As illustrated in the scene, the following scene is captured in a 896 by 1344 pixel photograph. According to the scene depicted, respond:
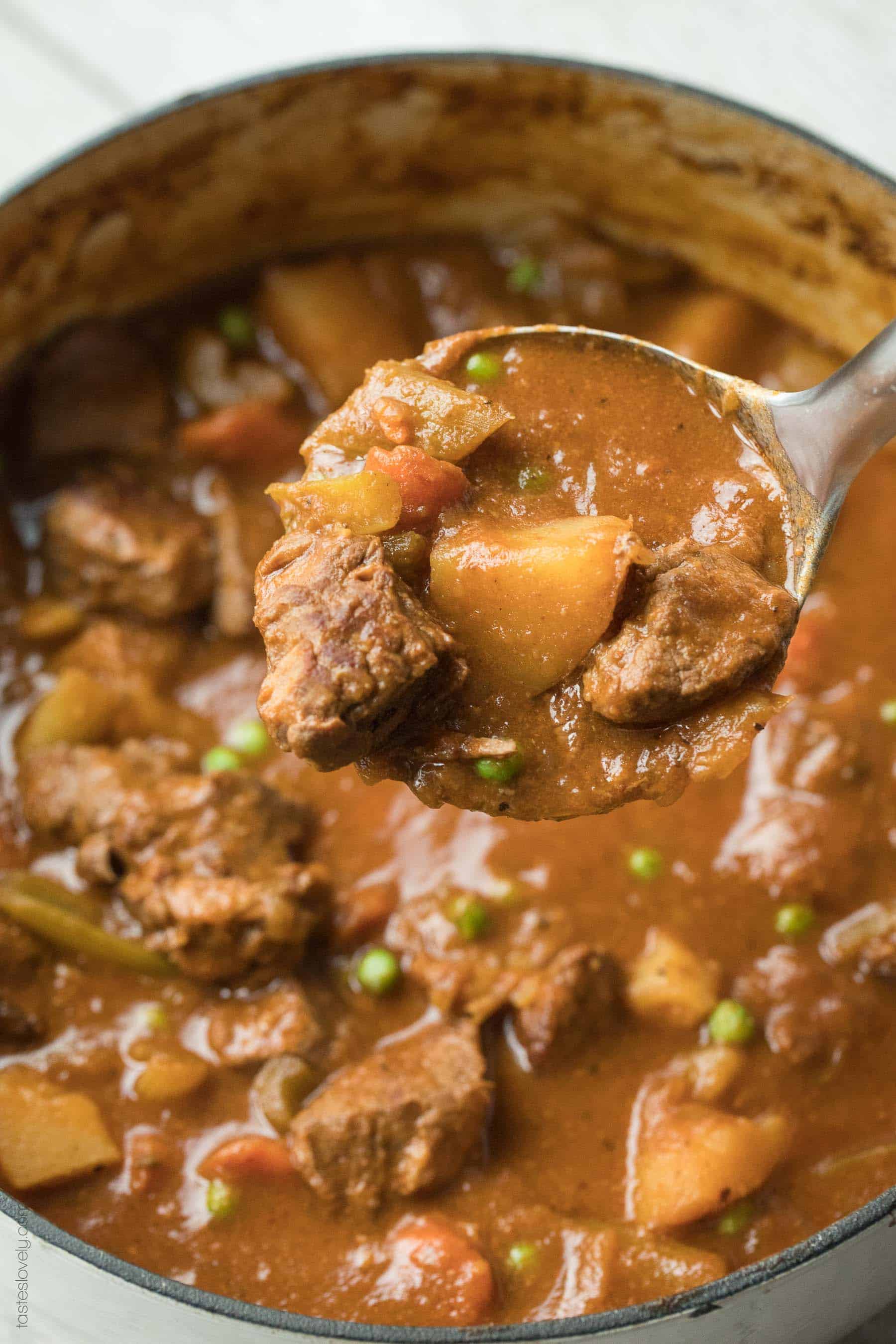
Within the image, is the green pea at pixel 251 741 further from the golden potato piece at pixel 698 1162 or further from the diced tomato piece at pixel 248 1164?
the golden potato piece at pixel 698 1162

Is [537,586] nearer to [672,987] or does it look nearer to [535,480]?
[535,480]

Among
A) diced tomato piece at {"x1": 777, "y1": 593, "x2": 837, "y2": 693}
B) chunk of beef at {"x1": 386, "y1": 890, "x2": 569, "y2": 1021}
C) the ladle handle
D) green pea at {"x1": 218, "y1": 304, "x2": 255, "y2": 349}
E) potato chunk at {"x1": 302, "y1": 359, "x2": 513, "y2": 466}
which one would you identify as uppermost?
the ladle handle

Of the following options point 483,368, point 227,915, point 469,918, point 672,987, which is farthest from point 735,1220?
point 483,368

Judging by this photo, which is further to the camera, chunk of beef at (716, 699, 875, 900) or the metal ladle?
chunk of beef at (716, 699, 875, 900)

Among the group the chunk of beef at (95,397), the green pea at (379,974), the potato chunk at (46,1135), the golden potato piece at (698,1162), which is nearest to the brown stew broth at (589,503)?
the green pea at (379,974)

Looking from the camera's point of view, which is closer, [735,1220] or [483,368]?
[483,368]

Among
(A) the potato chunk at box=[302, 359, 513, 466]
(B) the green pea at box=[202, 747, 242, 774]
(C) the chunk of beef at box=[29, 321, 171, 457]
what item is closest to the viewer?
(A) the potato chunk at box=[302, 359, 513, 466]

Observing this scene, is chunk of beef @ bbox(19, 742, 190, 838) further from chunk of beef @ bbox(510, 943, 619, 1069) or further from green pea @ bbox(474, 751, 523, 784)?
green pea @ bbox(474, 751, 523, 784)

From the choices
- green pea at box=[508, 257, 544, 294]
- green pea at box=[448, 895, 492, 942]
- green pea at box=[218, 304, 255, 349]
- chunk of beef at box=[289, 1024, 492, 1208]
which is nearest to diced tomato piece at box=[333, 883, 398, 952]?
green pea at box=[448, 895, 492, 942]
